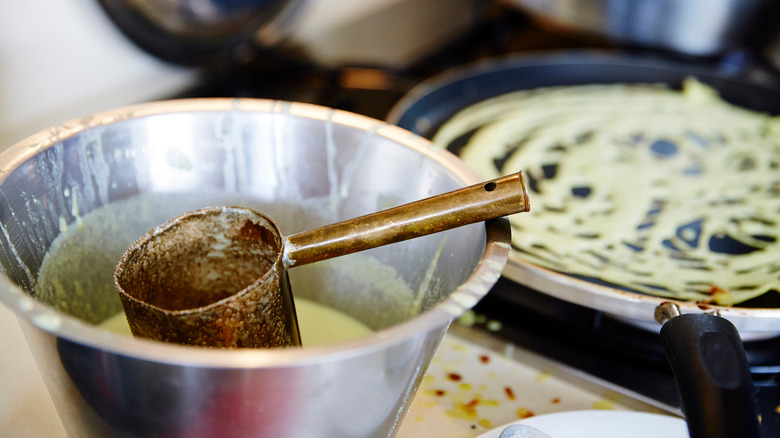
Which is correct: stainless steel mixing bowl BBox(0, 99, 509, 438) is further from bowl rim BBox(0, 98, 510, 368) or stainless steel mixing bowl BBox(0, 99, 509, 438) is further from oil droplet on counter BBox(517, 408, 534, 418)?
oil droplet on counter BBox(517, 408, 534, 418)

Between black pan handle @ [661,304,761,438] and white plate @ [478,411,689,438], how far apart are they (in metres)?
0.10

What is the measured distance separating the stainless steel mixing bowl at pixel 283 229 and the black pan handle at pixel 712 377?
0.48ft

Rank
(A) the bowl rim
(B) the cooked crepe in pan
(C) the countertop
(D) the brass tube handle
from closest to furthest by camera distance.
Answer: (A) the bowl rim → (D) the brass tube handle → (C) the countertop → (B) the cooked crepe in pan

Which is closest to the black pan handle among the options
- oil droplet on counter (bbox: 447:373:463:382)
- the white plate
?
the white plate

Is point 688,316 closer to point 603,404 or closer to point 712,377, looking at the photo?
point 712,377

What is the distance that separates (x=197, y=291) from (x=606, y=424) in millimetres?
367

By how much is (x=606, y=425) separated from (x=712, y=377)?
14cm

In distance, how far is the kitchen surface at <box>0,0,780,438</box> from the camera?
0.61 m

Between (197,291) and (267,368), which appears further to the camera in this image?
(197,291)

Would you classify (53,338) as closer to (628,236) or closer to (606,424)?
(606,424)

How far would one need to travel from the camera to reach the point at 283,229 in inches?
26.2

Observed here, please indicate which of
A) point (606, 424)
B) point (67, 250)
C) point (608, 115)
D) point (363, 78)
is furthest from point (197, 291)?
Result: point (608, 115)

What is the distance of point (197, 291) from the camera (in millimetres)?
588

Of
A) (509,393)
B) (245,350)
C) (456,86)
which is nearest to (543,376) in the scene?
(509,393)
